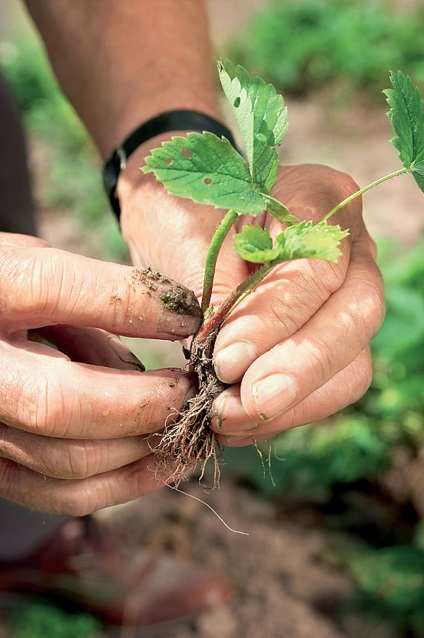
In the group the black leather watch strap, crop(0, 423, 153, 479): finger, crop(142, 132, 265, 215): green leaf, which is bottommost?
crop(0, 423, 153, 479): finger

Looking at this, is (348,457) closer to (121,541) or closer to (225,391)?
(121,541)

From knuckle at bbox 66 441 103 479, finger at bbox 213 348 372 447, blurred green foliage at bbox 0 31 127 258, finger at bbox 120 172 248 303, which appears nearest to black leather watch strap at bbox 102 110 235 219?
finger at bbox 120 172 248 303

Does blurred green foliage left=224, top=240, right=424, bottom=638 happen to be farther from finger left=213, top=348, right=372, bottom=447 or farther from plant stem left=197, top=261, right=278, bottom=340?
plant stem left=197, top=261, right=278, bottom=340

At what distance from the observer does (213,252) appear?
1.04m

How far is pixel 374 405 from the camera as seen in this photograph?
251 centimetres

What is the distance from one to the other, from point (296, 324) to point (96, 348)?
0.35 m

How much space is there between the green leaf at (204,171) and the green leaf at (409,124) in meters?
0.19

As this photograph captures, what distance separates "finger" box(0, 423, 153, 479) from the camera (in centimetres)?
108

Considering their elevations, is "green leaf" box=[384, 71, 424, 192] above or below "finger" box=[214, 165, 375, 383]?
above

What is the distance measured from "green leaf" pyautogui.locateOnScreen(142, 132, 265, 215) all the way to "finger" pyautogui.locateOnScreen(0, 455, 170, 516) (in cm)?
45

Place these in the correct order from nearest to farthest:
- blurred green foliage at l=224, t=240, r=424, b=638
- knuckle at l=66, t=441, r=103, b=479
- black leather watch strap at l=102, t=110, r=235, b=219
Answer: knuckle at l=66, t=441, r=103, b=479 → black leather watch strap at l=102, t=110, r=235, b=219 → blurred green foliage at l=224, t=240, r=424, b=638

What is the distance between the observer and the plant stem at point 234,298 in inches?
40.6

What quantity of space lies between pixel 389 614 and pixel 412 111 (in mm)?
1577

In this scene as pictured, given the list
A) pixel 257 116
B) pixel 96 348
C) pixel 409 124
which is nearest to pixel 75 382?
pixel 96 348
